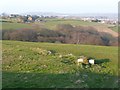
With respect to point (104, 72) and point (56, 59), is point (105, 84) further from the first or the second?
point (56, 59)

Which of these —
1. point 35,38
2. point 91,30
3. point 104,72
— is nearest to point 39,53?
point 104,72

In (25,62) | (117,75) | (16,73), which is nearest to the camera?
(16,73)

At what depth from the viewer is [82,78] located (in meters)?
10.8

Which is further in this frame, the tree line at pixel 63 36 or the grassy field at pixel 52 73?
the tree line at pixel 63 36

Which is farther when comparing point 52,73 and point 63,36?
point 63,36

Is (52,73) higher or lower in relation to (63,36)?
lower

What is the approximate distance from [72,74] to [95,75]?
3.49ft

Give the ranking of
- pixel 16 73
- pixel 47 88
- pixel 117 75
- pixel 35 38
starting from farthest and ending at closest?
pixel 35 38
pixel 117 75
pixel 16 73
pixel 47 88

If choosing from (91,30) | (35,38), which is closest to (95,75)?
(35,38)

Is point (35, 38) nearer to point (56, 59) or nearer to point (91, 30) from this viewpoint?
point (91, 30)

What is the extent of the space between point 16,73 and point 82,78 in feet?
9.26

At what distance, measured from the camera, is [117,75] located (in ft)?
40.6

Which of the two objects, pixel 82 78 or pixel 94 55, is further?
pixel 94 55

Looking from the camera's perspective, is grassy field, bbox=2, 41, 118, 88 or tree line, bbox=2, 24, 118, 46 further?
tree line, bbox=2, 24, 118, 46
